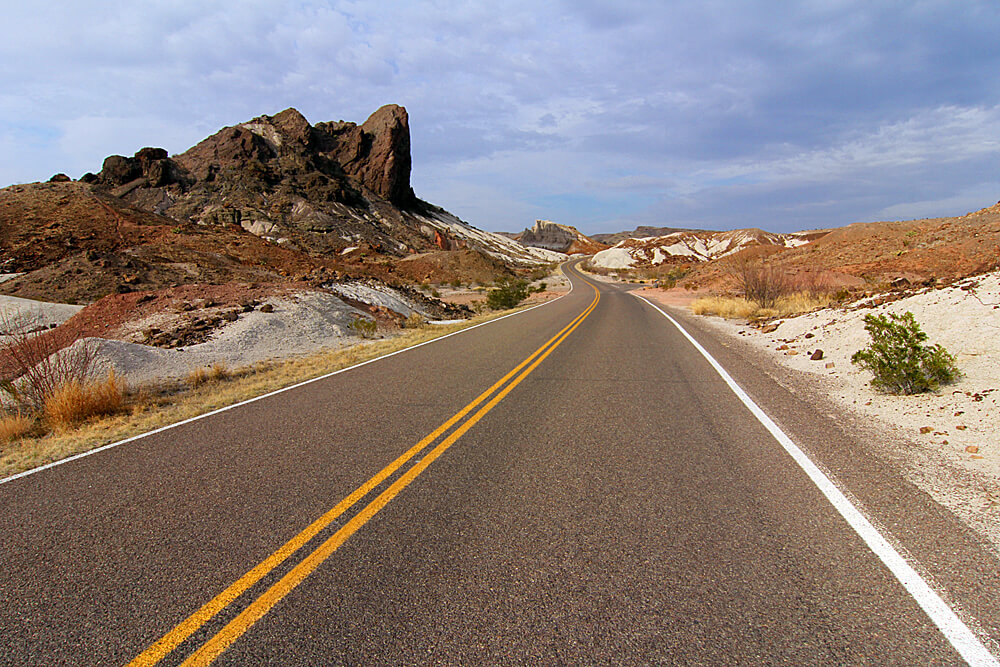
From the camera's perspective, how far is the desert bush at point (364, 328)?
58.0 ft

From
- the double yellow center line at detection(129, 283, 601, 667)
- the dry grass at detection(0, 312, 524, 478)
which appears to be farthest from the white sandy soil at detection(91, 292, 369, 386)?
the double yellow center line at detection(129, 283, 601, 667)

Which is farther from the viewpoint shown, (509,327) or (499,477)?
(509,327)

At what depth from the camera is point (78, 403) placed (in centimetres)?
726

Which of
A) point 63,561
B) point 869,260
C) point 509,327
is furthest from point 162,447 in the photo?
point 869,260

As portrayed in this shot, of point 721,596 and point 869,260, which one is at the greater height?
point 869,260

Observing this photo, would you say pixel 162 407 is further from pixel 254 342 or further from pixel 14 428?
pixel 254 342

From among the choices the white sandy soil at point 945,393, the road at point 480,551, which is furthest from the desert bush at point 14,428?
the white sandy soil at point 945,393

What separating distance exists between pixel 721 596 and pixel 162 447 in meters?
5.66

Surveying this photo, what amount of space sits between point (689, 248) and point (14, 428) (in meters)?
95.5

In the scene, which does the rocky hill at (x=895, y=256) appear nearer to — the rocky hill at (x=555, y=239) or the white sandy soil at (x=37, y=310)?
the white sandy soil at (x=37, y=310)

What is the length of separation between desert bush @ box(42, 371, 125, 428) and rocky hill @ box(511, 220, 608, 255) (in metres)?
172

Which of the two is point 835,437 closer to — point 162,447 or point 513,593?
point 513,593

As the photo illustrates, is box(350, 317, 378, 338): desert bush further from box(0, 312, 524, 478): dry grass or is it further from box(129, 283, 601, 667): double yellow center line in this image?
box(129, 283, 601, 667): double yellow center line

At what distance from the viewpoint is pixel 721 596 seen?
2756 millimetres
